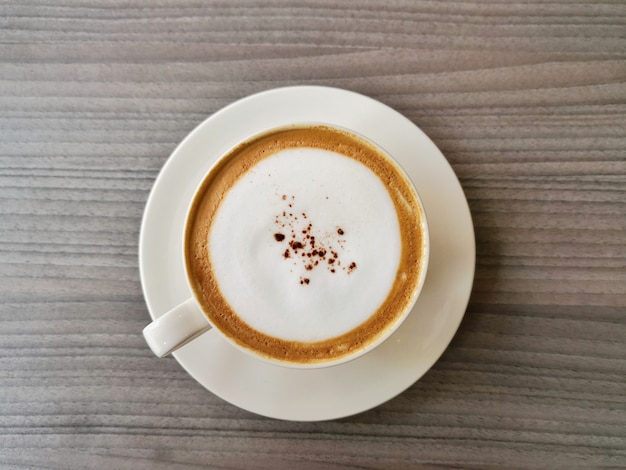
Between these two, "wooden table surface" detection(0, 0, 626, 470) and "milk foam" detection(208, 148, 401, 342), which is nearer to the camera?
"milk foam" detection(208, 148, 401, 342)

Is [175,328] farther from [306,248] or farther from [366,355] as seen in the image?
[366,355]

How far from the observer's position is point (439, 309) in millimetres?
→ 916

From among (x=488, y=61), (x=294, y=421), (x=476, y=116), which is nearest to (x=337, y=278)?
Result: (x=294, y=421)

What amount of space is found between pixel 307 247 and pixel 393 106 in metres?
0.40

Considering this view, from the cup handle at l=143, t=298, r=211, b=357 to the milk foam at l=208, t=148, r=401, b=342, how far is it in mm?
60

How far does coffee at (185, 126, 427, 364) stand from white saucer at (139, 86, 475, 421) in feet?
0.31

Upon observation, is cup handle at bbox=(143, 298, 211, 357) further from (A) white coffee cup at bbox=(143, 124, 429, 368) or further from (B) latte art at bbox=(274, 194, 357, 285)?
(B) latte art at bbox=(274, 194, 357, 285)

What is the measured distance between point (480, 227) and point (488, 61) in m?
0.35

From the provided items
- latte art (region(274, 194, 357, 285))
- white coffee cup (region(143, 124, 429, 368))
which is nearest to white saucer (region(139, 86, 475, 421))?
white coffee cup (region(143, 124, 429, 368))

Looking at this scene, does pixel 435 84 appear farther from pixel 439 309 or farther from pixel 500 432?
pixel 500 432

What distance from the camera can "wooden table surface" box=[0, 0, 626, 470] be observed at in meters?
1.00

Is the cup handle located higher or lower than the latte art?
lower

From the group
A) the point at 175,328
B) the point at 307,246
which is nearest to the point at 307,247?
the point at 307,246

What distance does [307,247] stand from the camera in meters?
0.83
